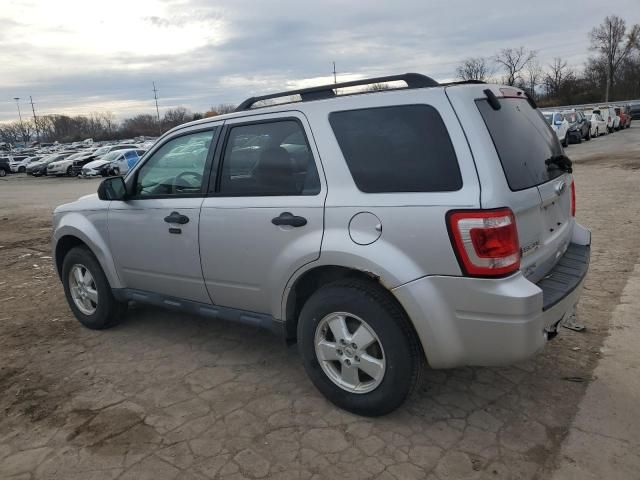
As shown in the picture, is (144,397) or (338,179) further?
(144,397)

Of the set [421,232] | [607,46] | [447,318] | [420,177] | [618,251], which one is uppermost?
[607,46]

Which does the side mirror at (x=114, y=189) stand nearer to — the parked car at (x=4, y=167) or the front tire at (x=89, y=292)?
the front tire at (x=89, y=292)

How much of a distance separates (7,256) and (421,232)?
8.13 m

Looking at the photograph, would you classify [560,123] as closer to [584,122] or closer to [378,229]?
[584,122]

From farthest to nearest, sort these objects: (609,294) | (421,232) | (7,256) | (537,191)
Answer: (7,256), (609,294), (537,191), (421,232)

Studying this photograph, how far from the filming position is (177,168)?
13.5ft

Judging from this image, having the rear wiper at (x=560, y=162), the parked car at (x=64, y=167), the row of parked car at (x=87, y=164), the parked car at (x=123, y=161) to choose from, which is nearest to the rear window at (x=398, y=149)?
the rear wiper at (x=560, y=162)

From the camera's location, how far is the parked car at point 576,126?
2683 centimetres

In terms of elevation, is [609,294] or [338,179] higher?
[338,179]

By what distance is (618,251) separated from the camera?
6.43 meters

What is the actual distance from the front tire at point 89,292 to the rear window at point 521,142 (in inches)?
136

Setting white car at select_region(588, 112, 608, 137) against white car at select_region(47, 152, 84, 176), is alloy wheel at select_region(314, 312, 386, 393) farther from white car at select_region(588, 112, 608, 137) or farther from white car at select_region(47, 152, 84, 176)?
white car at select_region(47, 152, 84, 176)

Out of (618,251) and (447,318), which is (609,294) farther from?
(447,318)

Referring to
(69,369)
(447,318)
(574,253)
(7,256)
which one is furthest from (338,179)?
(7,256)
